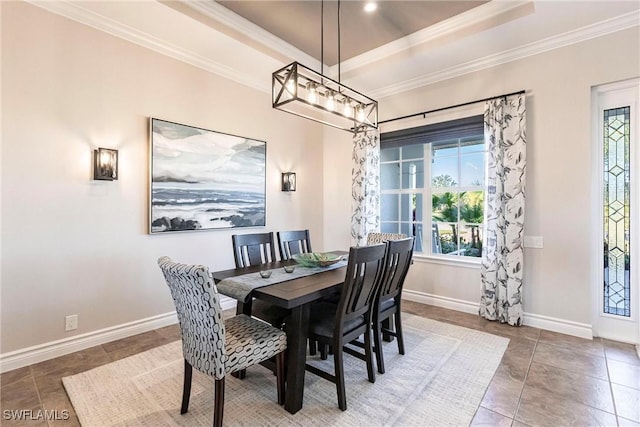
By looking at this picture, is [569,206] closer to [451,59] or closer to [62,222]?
[451,59]

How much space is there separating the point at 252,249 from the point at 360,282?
4.20ft

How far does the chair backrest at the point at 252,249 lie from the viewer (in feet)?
9.18

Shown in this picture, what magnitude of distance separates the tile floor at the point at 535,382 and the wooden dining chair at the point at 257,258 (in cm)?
114

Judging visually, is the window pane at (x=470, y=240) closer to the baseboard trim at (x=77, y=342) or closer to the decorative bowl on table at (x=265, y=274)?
the decorative bowl on table at (x=265, y=274)

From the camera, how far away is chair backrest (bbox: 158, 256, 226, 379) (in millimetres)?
1589

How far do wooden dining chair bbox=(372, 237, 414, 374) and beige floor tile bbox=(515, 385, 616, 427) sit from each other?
0.93m

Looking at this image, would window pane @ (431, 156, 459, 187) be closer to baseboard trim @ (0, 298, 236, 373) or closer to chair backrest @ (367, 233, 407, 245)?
chair backrest @ (367, 233, 407, 245)

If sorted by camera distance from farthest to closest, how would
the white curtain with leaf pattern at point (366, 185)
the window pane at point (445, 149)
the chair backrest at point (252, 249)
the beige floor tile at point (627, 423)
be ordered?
the white curtain with leaf pattern at point (366, 185)
the window pane at point (445, 149)
the chair backrest at point (252, 249)
the beige floor tile at point (627, 423)

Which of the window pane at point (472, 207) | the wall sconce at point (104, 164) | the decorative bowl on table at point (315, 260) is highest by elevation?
the wall sconce at point (104, 164)

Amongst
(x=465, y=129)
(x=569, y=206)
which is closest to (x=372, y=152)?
(x=465, y=129)

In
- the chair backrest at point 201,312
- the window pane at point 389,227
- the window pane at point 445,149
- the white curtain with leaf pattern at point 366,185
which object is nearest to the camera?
the chair backrest at point 201,312

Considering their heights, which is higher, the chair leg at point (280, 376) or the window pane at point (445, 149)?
the window pane at point (445, 149)

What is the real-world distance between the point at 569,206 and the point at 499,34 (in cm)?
188

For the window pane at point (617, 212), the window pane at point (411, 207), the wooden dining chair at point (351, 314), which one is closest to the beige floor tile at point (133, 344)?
the wooden dining chair at point (351, 314)
